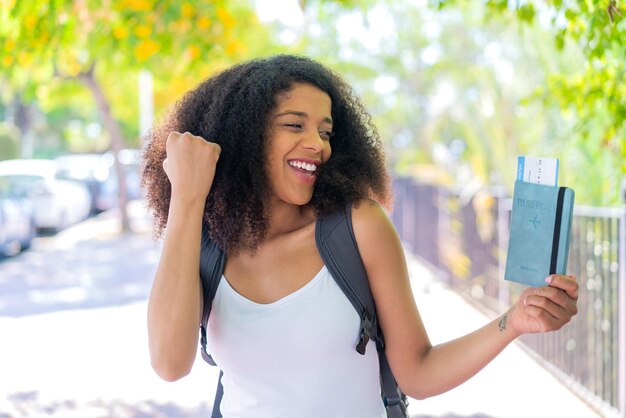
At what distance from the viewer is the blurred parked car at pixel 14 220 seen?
647 inches

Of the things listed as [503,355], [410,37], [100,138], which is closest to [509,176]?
[503,355]

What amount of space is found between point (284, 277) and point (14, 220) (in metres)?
15.7

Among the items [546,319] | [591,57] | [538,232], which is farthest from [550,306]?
[591,57]

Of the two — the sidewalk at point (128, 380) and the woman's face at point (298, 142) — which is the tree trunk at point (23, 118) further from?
the woman's face at point (298, 142)

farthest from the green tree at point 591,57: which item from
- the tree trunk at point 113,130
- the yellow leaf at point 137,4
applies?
the tree trunk at point 113,130

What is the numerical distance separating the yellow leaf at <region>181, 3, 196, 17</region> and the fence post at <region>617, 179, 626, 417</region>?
447cm

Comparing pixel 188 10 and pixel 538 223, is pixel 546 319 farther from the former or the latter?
pixel 188 10

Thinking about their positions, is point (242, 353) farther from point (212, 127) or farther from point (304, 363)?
point (212, 127)

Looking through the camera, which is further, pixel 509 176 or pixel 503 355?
pixel 509 176

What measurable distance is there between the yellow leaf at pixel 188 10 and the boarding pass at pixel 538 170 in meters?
6.81

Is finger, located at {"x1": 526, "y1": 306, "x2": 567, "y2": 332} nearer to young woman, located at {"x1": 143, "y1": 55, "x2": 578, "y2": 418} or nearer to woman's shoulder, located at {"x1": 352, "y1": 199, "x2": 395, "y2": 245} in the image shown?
young woman, located at {"x1": 143, "y1": 55, "x2": 578, "y2": 418}

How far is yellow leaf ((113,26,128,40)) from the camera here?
872 centimetres

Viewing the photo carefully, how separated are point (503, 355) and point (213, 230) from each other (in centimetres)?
609

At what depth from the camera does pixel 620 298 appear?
5.62 m
